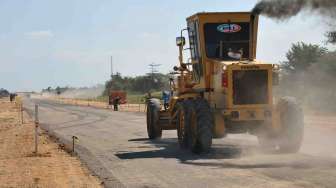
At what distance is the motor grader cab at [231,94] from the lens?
17328 millimetres

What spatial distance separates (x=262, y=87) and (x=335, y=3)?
13.6ft

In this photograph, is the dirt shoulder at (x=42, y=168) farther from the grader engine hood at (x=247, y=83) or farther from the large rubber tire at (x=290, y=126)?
the large rubber tire at (x=290, y=126)

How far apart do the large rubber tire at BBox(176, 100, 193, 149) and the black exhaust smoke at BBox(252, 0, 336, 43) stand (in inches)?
124

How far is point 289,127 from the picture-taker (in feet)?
57.1

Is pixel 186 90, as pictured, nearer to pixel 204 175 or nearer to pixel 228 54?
pixel 228 54

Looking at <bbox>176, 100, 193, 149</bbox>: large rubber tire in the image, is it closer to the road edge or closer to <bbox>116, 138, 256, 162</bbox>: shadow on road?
<bbox>116, 138, 256, 162</bbox>: shadow on road

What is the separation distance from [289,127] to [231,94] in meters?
1.75

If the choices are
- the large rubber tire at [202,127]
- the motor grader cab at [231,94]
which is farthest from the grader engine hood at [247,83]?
the large rubber tire at [202,127]

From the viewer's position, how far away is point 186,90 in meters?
20.4

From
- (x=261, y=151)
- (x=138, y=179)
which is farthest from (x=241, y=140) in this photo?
(x=138, y=179)

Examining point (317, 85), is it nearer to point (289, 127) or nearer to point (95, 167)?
point (289, 127)

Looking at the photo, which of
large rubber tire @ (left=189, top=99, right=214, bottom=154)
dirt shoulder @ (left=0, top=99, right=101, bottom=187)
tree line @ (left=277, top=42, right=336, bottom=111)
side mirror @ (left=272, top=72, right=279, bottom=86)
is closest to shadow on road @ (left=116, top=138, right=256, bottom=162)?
large rubber tire @ (left=189, top=99, right=214, bottom=154)

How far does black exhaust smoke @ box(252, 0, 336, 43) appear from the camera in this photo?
46.4 ft

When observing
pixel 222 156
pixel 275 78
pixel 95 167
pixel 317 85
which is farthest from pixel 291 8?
pixel 317 85
